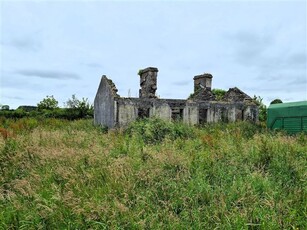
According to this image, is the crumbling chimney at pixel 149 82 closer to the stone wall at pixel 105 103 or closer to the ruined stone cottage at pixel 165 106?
the ruined stone cottage at pixel 165 106

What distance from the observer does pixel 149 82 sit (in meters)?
18.8

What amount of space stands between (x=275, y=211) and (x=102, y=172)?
3.26 m

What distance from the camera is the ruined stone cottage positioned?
677 inches

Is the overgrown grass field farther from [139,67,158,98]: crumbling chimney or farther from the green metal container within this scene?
[139,67,158,98]: crumbling chimney

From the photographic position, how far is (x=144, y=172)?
215 inches

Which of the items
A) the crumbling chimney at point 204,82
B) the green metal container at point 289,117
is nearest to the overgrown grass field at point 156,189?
the green metal container at point 289,117

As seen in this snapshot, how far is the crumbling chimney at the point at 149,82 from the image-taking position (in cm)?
1868

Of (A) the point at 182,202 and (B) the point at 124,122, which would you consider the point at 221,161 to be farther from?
(B) the point at 124,122

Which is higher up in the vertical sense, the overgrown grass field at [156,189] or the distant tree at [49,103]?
the distant tree at [49,103]

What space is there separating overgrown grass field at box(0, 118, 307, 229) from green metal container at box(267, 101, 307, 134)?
514cm

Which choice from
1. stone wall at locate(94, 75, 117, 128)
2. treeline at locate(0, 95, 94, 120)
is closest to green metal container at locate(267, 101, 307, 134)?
stone wall at locate(94, 75, 117, 128)

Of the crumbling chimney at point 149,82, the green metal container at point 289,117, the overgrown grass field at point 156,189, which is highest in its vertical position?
the crumbling chimney at point 149,82

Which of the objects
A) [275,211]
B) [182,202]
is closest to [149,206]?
[182,202]

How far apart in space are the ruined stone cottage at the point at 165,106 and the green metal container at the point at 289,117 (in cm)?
649
